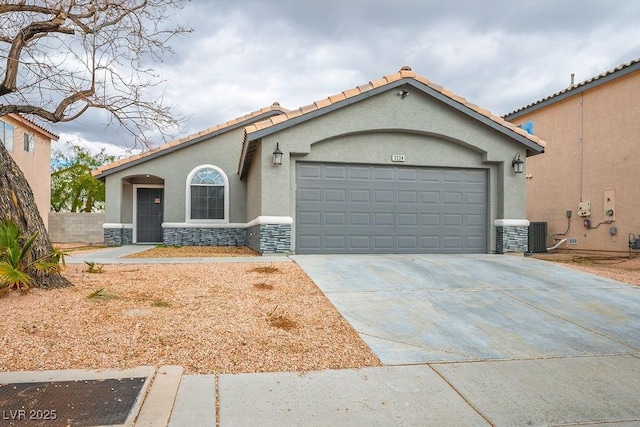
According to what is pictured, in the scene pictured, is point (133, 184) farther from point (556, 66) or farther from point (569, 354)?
point (556, 66)

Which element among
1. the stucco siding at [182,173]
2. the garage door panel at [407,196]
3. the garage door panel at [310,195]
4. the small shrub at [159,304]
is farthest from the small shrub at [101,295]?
the stucco siding at [182,173]

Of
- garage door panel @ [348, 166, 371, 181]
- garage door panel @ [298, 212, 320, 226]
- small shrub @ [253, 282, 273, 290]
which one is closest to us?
small shrub @ [253, 282, 273, 290]

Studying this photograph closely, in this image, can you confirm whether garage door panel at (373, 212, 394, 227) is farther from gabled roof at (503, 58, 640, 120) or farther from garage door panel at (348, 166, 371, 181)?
gabled roof at (503, 58, 640, 120)

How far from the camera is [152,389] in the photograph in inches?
137

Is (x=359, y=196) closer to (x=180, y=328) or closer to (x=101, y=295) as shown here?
(x=101, y=295)

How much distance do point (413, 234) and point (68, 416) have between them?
9695mm

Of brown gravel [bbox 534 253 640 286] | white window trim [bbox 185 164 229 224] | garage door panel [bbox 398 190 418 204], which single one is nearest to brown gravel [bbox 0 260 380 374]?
garage door panel [bbox 398 190 418 204]

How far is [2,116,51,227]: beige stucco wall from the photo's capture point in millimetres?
17953

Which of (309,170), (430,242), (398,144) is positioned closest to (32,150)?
(309,170)

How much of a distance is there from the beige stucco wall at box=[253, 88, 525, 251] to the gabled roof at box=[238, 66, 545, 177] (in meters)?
0.26

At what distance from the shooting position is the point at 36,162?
66.9 ft

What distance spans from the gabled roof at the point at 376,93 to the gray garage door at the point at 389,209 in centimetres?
128

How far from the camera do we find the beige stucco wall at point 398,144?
10.8m

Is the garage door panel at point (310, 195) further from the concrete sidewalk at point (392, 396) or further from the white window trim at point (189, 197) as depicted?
the concrete sidewalk at point (392, 396)
